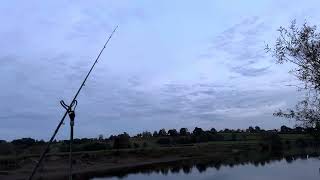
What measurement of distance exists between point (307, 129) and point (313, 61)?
6.32 ft

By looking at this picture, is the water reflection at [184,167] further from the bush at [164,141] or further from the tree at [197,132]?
the tree at [197,132]

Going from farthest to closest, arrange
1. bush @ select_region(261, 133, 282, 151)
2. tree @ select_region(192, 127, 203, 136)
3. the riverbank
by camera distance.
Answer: tree @ select_region(192, 127, 203, 136) < bush @ select_region(261, 133, 282, 151) < the riverbank

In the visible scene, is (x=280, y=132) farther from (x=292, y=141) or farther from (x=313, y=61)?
(x=313, y=61)

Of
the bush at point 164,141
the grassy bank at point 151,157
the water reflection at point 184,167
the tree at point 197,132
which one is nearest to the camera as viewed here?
the grassy bank at point 151,157

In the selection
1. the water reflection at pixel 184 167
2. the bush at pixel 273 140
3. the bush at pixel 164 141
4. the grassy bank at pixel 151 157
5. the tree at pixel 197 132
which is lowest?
the water reflection at pixel 184 167

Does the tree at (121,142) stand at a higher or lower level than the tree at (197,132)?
lower

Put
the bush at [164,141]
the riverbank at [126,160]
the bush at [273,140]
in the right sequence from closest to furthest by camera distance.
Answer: the riverbank at [126,160]
the bush at [273,140]
the bush at [164,141]

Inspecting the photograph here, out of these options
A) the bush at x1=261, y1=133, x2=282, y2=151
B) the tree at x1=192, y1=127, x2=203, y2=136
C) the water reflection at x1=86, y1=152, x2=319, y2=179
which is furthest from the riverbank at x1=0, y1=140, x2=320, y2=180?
the tree at x1=192, y1=127, x2=203, y2=136

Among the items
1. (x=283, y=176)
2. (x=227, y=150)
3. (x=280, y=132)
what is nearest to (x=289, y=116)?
(x=283, y=176)

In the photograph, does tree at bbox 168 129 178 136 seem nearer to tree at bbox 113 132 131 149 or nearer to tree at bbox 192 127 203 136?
tree at bbox 192 127 203 136

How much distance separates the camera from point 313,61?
1159 centimetres

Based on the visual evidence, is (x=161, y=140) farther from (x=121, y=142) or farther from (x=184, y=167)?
(x=184, y=167)

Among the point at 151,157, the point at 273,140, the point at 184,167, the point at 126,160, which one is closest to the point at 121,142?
the point at 151,157

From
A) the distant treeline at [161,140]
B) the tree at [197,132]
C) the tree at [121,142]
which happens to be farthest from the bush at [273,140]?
the tree at [121,142]
